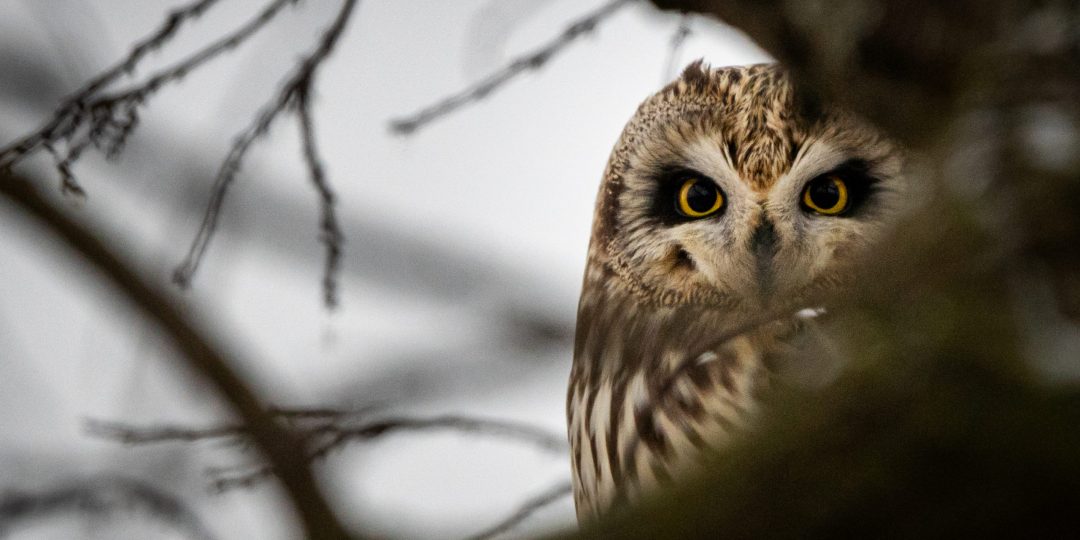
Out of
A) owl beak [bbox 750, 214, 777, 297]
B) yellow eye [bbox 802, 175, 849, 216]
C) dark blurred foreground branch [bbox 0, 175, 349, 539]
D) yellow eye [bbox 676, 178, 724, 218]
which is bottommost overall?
dark blurred foreground branch [bbox 0, 175, 349, 539]

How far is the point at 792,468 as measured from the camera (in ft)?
2.99

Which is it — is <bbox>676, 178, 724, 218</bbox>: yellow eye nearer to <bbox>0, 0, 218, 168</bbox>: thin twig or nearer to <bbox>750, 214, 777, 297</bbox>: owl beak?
<bbox>750, 214, 777, 297</bbox>: owl beak

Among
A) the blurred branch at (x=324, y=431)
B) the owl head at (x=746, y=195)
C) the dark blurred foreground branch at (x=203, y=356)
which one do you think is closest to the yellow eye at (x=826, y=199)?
the owl head at (x=746, y=195)

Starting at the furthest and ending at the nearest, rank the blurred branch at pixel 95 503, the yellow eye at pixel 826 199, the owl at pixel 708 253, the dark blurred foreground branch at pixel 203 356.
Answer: the yellow eye at pixel 826 199, the owl at pixel 708 253, the blurred branch at pixel 95 503, the dark blurred foreground branch at pixel 203 356

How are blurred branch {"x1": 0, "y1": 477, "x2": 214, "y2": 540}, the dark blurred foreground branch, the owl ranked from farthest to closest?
1. the owl
2. blurred branch {"x1": 0, "y1": 477, "x2": 214, "y2": 540}
3. the dark blurred foreground branch

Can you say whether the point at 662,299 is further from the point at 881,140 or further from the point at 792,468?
the point at 792,468

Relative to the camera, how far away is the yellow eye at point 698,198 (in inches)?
97.7

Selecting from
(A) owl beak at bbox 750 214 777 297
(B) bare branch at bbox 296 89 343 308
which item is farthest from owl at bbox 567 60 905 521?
(B) bare branch at bbox 296 89 343 308

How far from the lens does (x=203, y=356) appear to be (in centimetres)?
97

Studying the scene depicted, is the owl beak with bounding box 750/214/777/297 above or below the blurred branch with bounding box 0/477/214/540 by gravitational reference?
above

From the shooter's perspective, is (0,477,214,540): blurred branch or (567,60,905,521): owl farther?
(567,60,905,521): owl

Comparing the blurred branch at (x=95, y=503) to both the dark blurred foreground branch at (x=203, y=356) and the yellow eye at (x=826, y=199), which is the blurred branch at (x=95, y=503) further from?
the yellow eye at (x=826, y=199)

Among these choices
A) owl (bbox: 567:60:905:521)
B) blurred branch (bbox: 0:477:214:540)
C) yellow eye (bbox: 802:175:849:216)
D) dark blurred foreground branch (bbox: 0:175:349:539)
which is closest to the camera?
dark blurred foreground branch (bbox: 0:175:349:539)

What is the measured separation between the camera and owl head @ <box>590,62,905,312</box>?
2336 millimetres
